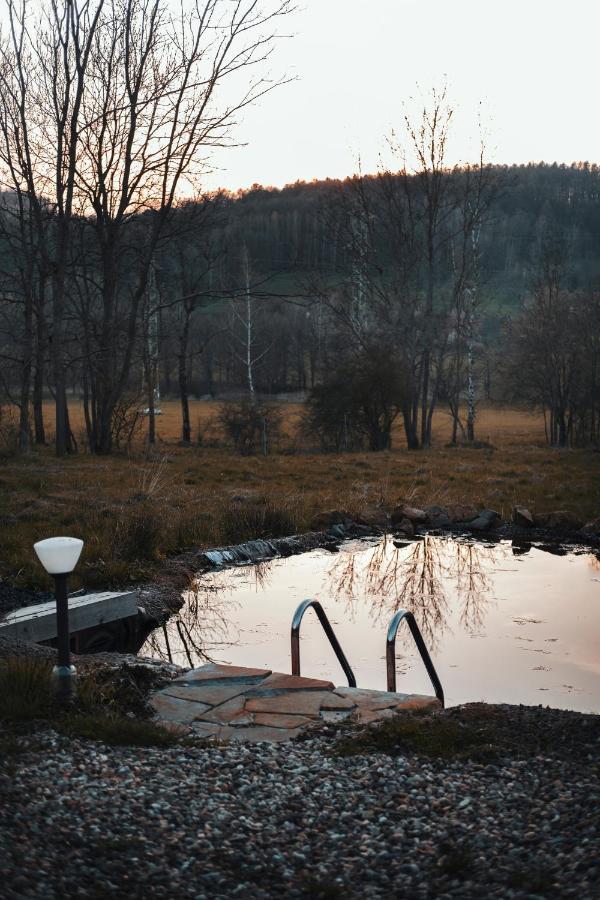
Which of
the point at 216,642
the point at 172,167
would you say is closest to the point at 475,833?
the point at 216,642

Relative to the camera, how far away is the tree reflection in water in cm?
903

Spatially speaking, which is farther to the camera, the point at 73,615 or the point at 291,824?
the point at 73,615

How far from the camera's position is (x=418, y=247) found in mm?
26375

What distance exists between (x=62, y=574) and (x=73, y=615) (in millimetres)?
2716

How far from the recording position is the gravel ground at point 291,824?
3174 mm

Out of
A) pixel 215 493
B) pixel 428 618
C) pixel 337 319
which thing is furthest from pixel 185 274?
pixel 428 618

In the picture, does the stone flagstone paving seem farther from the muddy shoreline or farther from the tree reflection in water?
the tree reflection in water

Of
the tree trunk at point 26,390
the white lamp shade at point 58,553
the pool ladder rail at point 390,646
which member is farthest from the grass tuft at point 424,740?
the tree trunk at point 26,390

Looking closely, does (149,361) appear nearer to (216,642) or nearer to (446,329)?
(446,329)

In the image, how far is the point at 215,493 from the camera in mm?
14133

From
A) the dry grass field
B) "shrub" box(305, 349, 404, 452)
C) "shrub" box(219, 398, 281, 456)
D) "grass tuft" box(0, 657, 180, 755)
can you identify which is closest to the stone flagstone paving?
"grass tuft" box(0, 657, 180, 755)

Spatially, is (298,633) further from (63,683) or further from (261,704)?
(63,683)

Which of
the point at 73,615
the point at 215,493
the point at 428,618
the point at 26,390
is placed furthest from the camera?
the point at 26,390

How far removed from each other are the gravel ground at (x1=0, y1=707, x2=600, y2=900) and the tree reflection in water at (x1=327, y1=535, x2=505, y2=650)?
3.87m
